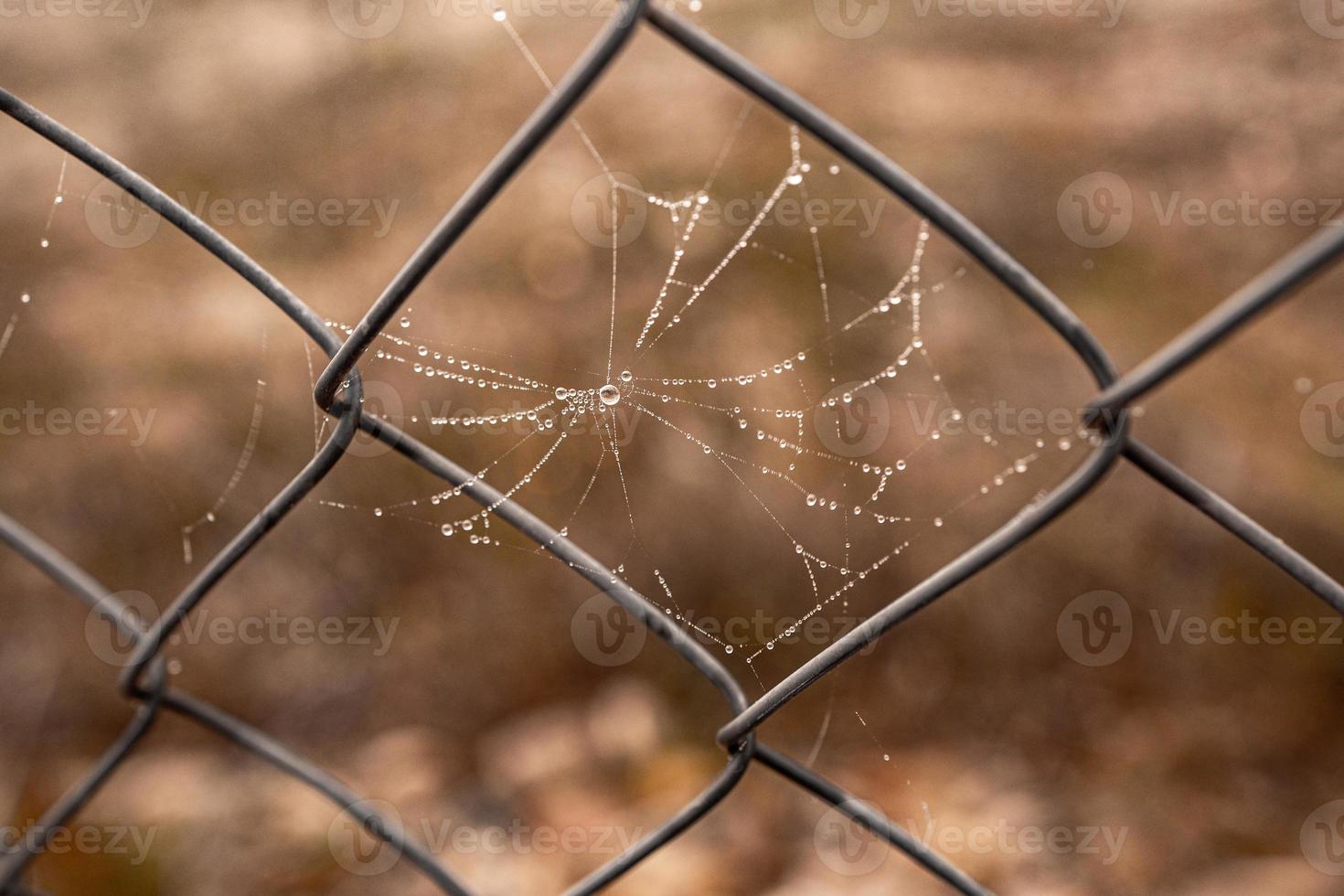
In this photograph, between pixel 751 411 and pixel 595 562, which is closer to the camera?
pixel 595 562

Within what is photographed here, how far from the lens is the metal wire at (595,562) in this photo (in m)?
0.54

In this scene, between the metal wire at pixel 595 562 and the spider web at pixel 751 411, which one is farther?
the spider web at pixel 751 411

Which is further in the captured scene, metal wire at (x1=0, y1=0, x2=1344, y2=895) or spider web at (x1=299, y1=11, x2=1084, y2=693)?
spider web at (x1=299, y1=11, x2=1084, y2=693)

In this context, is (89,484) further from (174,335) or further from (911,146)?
(911,146)

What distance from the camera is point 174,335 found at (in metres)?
2.73

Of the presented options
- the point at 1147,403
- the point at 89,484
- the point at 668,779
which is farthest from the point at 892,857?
the point at 89,484

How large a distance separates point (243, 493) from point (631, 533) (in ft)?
3.96

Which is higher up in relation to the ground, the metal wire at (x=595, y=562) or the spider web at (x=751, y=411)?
the spider web at (x=751, y=411)

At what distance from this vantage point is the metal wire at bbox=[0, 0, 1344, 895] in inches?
21.3

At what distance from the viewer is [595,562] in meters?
0.83

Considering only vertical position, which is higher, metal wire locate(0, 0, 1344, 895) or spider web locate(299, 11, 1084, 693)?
spider web locate(299, 11, 1084, 693)

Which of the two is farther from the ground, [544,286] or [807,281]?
[544,286]

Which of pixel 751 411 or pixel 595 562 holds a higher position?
pixel 751 411

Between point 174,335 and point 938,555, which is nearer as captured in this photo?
point 938,555
